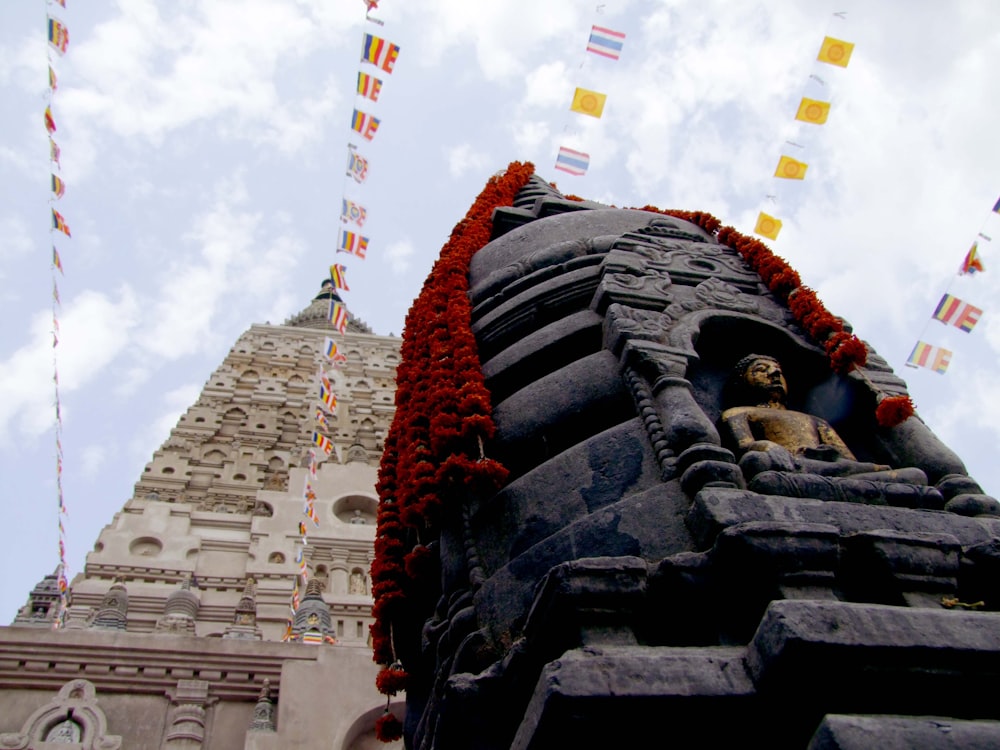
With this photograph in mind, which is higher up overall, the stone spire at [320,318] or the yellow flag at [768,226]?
the stone spire at [320,318]

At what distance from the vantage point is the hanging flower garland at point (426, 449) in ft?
16.4

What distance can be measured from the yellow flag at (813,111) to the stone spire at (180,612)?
1174 centimetres

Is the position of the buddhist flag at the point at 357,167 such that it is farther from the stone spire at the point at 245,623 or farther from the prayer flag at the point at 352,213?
the stone spire at the point at 245,623

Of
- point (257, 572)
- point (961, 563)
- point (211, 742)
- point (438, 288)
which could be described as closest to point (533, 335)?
point (438, 288)

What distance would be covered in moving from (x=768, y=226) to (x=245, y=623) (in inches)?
388

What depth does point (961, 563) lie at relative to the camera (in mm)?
3865

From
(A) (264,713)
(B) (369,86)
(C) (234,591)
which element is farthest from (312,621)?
(B) (369,86)

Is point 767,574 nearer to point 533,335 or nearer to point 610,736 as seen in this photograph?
point 610,736

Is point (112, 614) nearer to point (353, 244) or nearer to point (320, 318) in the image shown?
point (353, 244)

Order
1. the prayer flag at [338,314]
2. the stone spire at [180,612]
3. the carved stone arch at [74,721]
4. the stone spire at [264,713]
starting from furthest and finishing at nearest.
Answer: the prayer flag at [338,314] < the stone spire at [180,612] < the stone spire at [264,713] < the carved stone arch at [74,721]

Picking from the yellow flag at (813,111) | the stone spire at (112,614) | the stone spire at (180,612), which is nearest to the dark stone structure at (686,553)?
the yellow flag at (813,111)

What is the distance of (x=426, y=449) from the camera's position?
18.0 feet

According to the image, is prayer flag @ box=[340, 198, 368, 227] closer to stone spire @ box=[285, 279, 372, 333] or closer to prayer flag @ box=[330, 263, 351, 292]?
prayer flag @ box=[330, 263, 351, 292]

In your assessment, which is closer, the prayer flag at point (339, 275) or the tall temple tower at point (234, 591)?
the tall temple tower at point (234, 591)
